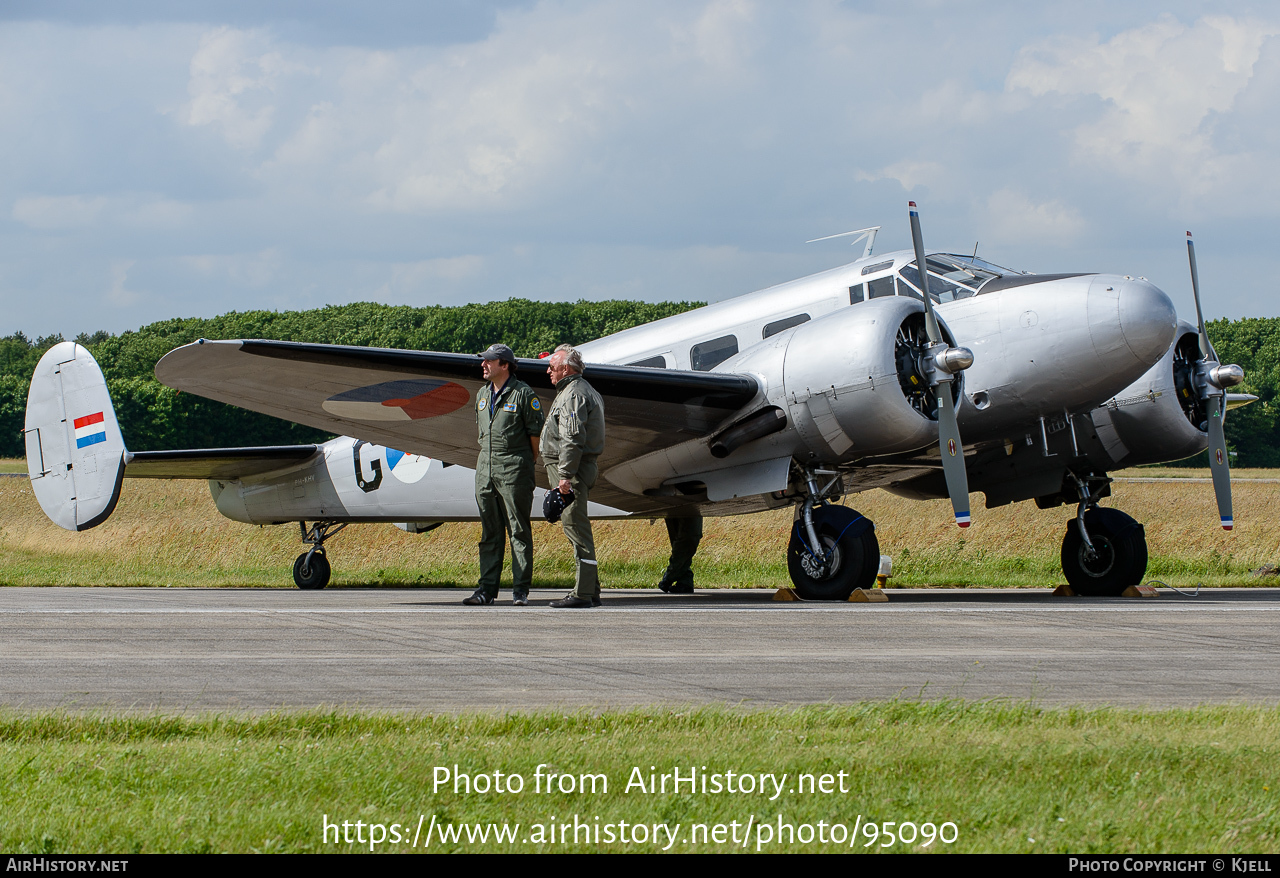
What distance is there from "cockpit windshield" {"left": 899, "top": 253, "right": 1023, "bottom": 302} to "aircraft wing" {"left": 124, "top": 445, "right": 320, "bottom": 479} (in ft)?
30.0

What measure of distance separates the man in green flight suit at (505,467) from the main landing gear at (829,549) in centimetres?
259

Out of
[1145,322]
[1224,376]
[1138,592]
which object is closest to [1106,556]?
[1138,592]

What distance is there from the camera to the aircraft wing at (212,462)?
16312 mm

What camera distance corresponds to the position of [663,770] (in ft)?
12.1

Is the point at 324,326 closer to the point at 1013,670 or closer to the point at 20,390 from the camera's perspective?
the point at 20,390

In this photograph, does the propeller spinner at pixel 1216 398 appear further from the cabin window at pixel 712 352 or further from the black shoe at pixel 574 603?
the black shoe at pixel 574 603

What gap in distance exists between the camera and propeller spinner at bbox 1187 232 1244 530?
12609 millimetres

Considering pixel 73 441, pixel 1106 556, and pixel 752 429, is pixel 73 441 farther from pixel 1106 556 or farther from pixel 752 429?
pixel 1106 556

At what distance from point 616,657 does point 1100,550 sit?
856cm

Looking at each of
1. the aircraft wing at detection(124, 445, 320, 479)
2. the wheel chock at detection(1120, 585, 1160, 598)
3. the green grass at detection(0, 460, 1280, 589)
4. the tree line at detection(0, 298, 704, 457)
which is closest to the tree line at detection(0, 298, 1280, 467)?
the tree line at detection(0, 298, 704, 457)

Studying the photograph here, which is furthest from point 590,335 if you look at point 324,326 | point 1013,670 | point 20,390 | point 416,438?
point 1013,670

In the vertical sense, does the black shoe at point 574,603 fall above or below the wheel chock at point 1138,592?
above

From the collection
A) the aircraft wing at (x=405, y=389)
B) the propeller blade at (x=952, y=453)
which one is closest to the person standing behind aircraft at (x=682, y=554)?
the aircraft wing at (x=405, y=389)

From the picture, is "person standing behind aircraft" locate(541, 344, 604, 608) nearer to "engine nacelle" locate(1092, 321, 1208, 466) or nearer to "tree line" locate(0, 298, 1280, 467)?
"engine nacelle" locate(1092, 321, 1208, 466)
